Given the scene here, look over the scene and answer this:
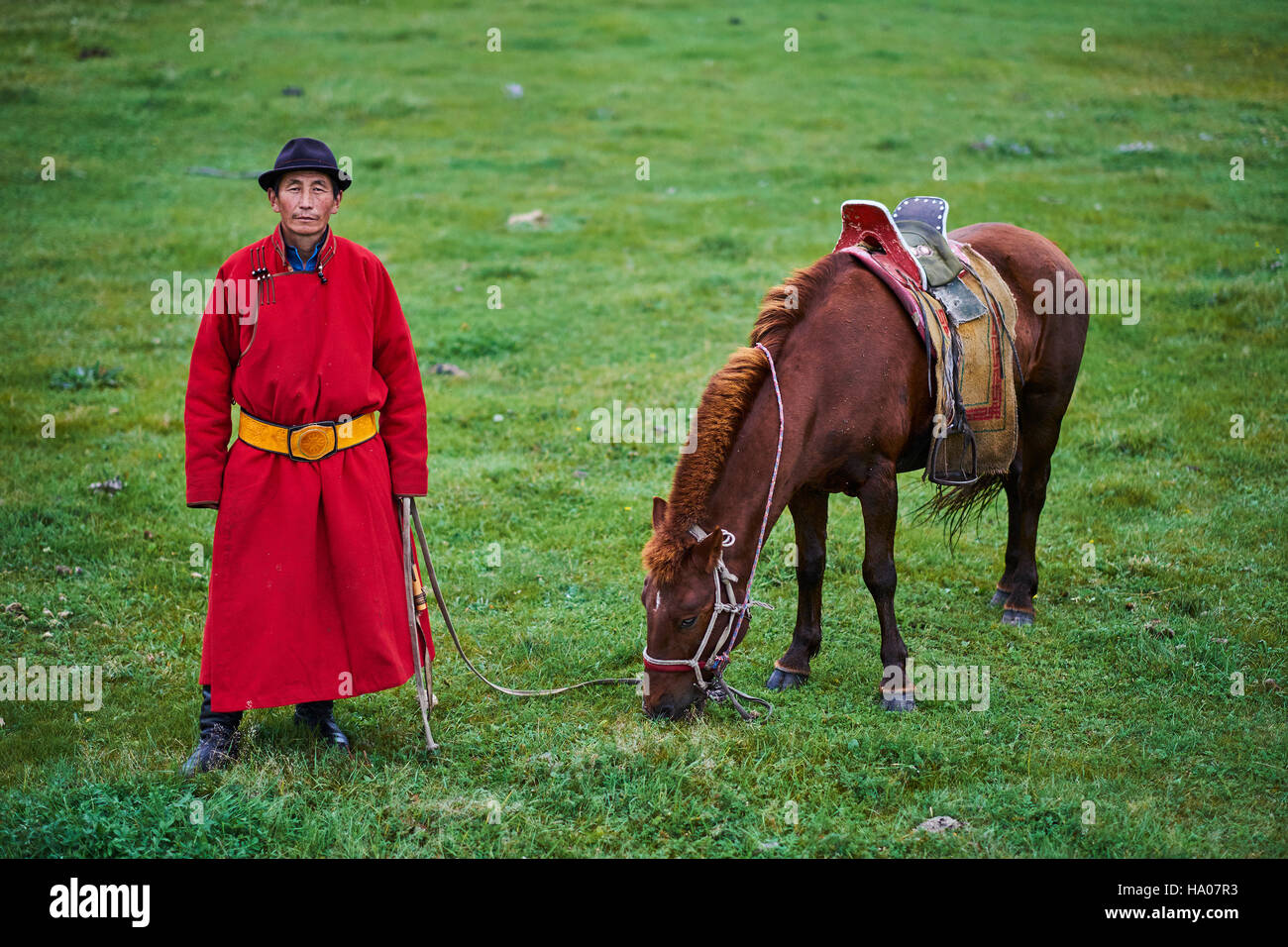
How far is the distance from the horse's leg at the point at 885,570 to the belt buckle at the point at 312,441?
105 inches

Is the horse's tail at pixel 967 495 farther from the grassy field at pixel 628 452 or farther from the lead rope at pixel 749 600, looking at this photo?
the lead rope at pixel 749 600

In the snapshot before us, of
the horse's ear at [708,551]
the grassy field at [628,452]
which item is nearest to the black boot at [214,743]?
the grassy field at [628,452]

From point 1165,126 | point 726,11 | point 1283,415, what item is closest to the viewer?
point 1283,415

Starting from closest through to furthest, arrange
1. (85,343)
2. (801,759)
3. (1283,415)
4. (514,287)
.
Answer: (801,759) → (1283,415) → (85,343) → (514,287)

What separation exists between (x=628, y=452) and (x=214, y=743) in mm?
5015

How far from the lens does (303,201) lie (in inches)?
187

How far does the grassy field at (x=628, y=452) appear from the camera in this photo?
4691 mm

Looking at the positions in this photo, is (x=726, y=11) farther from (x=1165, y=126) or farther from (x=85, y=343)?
(x=85, y=343)

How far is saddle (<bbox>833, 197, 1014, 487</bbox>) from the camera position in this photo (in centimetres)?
579

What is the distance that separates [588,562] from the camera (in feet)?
24.6

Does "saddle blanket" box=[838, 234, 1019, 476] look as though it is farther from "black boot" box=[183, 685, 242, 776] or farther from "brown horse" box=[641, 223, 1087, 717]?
"black boot" box=[183, 685, 242, 776]

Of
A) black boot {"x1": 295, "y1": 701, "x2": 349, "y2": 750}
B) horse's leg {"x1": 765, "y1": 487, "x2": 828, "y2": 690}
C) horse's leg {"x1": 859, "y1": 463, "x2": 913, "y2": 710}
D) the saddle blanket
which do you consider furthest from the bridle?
black boot {"x1": 295, "y1": 701, "x2": 349, "y2": 750}

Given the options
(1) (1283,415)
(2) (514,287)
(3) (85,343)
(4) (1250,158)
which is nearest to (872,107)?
(4) (1250,158)
